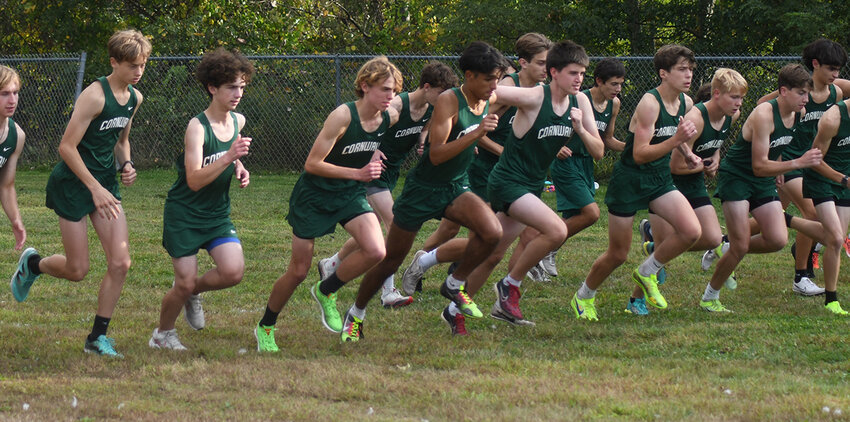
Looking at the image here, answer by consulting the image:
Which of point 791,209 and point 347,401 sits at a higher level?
point 347,401

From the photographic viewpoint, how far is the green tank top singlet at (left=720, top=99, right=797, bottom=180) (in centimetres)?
770

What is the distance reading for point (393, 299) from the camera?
25.9ft

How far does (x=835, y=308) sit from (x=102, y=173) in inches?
207

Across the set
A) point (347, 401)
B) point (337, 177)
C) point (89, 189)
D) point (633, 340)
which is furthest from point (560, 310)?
point (89, 189)

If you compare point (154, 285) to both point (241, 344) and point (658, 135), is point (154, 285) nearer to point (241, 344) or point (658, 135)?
point (241, 344)

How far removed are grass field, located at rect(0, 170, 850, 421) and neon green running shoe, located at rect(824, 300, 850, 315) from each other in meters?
0.07

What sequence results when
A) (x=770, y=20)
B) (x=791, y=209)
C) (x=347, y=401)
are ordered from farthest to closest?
(x=770, y=20), (x=791, y=209), (x=347, y=401)

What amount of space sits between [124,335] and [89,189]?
3.57ft

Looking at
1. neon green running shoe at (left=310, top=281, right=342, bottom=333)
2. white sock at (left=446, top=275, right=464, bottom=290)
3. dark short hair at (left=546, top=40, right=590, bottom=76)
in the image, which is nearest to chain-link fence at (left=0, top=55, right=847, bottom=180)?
dark short hair at (left=546, top=40, right=590, bottom=76)

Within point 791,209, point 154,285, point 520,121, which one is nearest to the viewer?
point 520,121

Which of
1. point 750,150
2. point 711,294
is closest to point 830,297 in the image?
point 711,294

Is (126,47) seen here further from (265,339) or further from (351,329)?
(351,329)

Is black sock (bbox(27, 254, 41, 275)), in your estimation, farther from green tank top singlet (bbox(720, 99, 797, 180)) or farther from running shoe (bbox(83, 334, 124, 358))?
green tank top singlet (bbox(720, 99, 797, 180))

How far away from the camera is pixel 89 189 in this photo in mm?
6078
